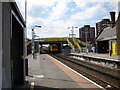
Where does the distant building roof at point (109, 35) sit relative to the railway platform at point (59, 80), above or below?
above

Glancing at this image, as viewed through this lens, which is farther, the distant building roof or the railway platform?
the distant building roof

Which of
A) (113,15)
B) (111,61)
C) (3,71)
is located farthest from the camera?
(113,15)

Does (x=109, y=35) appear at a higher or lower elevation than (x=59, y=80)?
higher

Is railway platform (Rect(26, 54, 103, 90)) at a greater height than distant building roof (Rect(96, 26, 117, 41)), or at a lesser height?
lesser

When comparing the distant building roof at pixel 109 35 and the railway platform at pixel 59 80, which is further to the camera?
the distant building roof at pixel 109 35

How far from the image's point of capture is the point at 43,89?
7.49m

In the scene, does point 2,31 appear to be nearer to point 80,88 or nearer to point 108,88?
point 80,88

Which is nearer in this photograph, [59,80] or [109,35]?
[59,80]

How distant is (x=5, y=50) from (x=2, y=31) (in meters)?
0.61

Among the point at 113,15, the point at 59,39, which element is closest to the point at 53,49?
the point at 59,39

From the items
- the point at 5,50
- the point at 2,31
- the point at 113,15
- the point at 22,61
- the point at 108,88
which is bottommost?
the point at 108,88

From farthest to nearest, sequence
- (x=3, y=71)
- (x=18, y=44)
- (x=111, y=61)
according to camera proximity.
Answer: (x=111, y=61) < (x=18, y=44) < (x=3, y=71)

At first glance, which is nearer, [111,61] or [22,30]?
[22,30]

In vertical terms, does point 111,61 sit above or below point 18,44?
below
